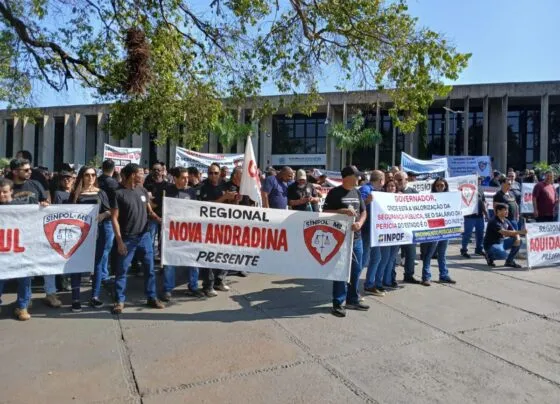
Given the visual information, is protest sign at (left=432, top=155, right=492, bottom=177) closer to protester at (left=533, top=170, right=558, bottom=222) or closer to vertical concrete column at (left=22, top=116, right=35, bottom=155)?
protester at (left=533, top=170, right=558, bottom=222)

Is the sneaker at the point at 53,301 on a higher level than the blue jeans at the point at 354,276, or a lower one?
lower

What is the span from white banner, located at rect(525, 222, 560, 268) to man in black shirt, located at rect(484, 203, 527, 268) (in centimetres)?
20

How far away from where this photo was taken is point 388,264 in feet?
21.7

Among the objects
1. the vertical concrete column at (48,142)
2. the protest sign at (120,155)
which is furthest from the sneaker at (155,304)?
the vertical concrete column at (48,142)

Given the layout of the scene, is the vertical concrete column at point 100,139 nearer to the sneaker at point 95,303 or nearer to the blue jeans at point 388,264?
the sneaker at point 95,303

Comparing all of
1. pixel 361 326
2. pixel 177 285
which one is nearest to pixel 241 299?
pixel 177 285

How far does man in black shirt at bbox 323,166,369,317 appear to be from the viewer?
5.40m

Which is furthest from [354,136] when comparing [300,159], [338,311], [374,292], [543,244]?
[338,311]

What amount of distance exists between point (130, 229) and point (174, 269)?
920mm

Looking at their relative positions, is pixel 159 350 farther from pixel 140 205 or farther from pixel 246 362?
pixel 140 205

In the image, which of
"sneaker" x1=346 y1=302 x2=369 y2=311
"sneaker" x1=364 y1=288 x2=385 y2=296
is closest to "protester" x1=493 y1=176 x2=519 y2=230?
"sneaker" x1=364 y1=288 x2=385 y2=296

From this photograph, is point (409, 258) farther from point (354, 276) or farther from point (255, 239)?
point (255, 239)

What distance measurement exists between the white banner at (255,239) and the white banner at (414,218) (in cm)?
87

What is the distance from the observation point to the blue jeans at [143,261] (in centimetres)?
535
